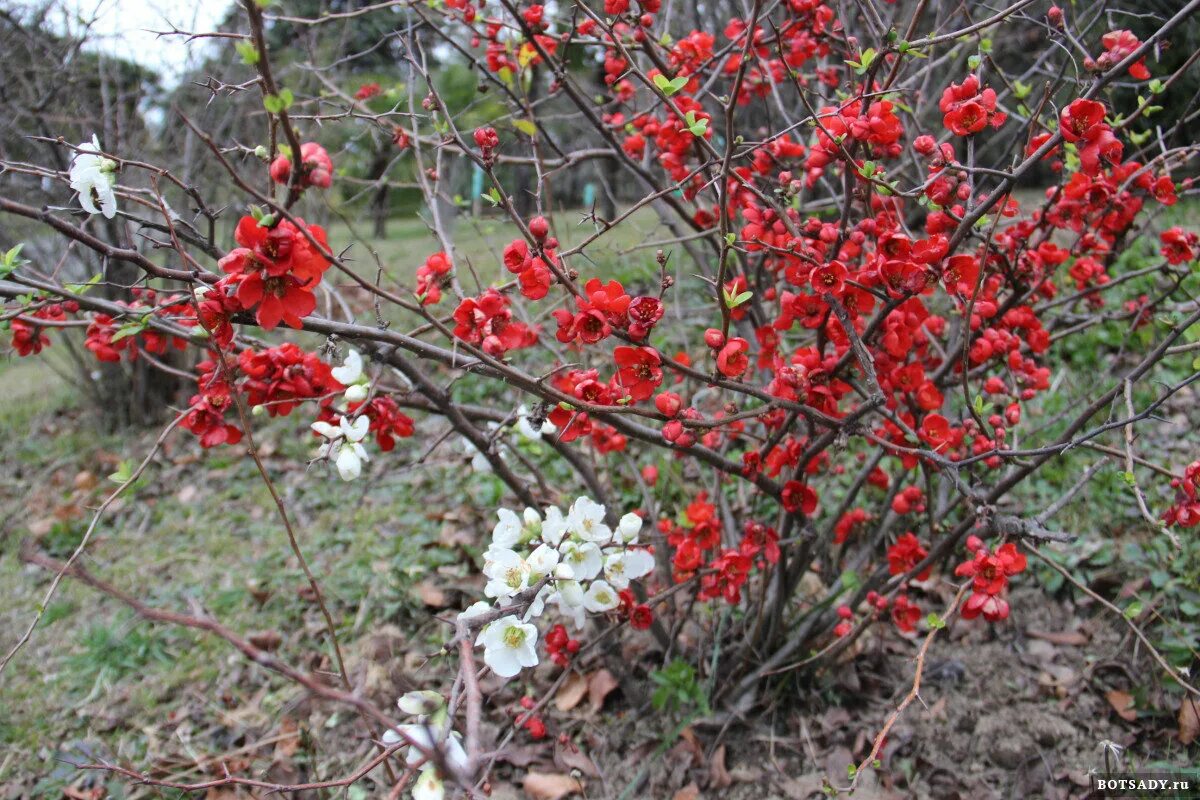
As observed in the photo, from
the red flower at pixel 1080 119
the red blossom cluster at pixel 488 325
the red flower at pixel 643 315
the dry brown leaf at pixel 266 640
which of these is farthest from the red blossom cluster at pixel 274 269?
the dry brown leaf at pixel 266 640

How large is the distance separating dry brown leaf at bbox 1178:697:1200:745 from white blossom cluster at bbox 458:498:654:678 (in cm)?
147

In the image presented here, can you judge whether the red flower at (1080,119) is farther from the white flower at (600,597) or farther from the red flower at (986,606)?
the white flower at (600,597)

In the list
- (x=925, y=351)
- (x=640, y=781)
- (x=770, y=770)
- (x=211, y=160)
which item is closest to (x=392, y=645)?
(x=640, y=781)

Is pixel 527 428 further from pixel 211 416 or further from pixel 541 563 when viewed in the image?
pixel 211 416

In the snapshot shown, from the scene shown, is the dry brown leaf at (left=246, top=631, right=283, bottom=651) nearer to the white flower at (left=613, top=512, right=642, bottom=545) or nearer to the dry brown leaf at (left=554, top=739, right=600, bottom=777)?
the dry brown leaf at (left=554, top=739, right=600, bottom=777)

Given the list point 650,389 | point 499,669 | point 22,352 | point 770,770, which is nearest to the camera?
point 499,669

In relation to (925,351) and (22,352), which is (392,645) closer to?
(22,352)

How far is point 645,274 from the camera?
15.7 feet

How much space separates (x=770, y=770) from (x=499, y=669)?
110cm

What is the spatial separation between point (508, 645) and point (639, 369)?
56 cm

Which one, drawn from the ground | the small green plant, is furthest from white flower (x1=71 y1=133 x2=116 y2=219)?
the small green plant

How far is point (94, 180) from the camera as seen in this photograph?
1.38 meters

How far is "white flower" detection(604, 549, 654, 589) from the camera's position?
1.71 meters

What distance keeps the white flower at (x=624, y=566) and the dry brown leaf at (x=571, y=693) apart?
2.72 ft
